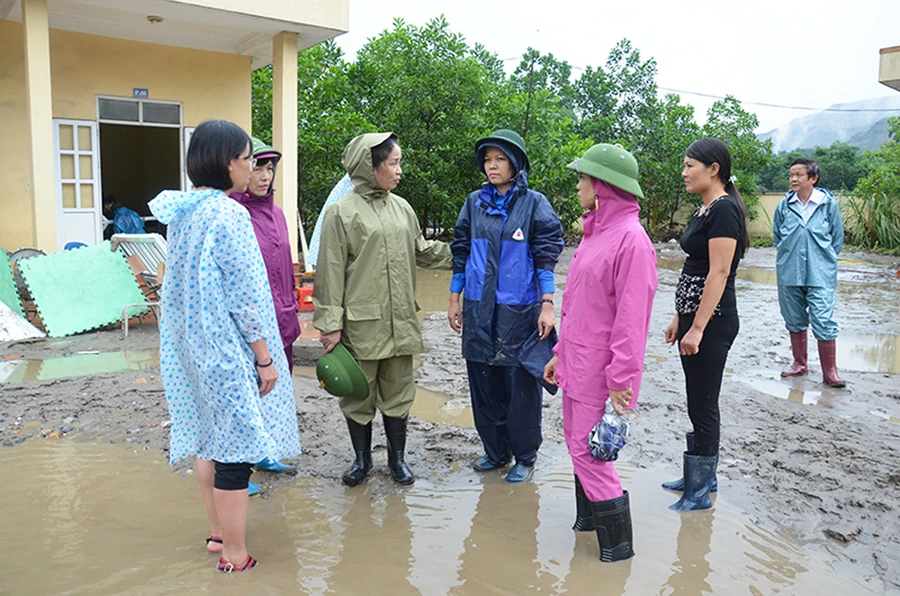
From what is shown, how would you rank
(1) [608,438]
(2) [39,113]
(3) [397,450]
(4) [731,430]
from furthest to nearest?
(2) [39,113]
(4) [731,430]
(3) [397,450]
(1) [608,438]

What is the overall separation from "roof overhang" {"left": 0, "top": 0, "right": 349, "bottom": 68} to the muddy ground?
421cm

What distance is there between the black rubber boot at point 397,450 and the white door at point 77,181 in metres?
7.51

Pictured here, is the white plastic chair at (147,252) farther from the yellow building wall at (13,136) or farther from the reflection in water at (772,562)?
the reflection in water at (772,562)

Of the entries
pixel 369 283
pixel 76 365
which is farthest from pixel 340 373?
pixel 76 365

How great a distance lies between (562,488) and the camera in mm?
3881

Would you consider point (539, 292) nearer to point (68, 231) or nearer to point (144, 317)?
point (144, 317)

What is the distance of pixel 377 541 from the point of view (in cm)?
325

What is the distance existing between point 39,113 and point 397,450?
262 inches

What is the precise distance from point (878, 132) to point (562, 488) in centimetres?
11846

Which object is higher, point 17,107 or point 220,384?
point 17,107

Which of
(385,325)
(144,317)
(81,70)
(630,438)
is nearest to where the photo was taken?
(385,325)

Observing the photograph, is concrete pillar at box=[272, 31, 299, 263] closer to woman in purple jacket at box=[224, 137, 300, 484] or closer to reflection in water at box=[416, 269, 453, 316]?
reflection in water at box=[416, 269, 453, 316]

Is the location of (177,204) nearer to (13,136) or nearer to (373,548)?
(373,548)

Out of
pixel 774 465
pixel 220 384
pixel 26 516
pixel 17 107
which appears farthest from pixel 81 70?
pixel 774 465
